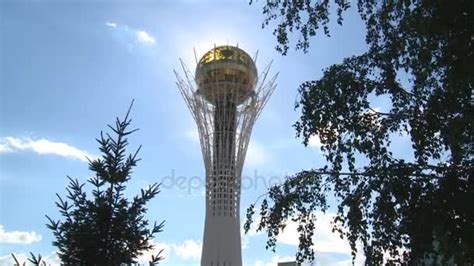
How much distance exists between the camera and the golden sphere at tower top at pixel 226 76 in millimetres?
50156

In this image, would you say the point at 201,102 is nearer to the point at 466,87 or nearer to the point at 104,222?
the point at 104,222

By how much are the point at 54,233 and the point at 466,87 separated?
7675 mm

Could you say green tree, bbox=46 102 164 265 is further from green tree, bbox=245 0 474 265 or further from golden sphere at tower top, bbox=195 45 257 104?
golden sphere at tower top, bbox=195 45 257 104

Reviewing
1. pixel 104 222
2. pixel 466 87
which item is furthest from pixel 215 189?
pixel 466 87

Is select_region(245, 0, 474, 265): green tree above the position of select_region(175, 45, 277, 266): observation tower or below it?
below

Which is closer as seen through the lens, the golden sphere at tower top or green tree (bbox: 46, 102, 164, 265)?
green tree (bbox: 46, 102, 164, 265)

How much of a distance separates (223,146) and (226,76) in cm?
726

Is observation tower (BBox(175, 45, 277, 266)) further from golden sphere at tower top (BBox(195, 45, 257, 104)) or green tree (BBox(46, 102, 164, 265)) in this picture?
green tree (BBox(46, 102, 164, 265))

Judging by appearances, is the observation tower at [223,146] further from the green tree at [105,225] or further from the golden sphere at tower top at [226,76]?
the green tree at [105,225]

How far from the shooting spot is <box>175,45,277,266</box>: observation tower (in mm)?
45688

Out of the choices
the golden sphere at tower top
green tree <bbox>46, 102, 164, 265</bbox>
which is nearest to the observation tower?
the golden sphere at tower top

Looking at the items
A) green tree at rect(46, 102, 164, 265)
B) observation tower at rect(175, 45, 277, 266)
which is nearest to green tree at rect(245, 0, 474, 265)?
green tree at rect(46, 102, 164, 265)

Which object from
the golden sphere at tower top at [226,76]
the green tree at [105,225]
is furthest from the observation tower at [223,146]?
the green tree at [105,225]

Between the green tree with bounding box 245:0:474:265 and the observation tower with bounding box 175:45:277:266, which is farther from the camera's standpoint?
the observation tower with bounding box 175:45:277:266
